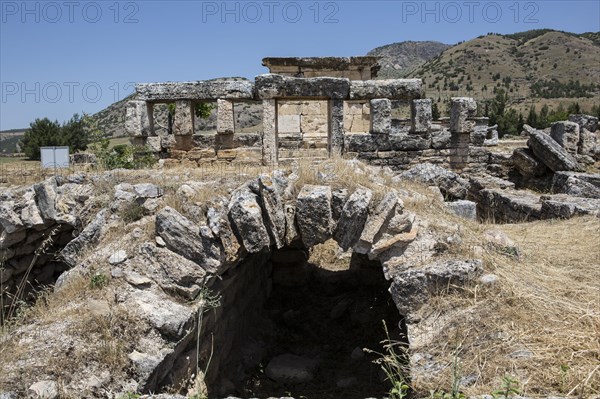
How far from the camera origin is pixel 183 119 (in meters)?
10.8

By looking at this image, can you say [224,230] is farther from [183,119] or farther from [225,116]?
[183,119]

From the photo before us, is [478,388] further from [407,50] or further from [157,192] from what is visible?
[407,50]

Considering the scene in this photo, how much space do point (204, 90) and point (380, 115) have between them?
3858mm

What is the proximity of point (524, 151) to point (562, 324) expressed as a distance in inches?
370

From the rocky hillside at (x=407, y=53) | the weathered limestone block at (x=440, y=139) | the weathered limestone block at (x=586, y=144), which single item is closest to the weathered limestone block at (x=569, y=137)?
the weathered limestone block at (x=586, y=144)

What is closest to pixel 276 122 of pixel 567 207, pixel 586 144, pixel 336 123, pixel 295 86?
pixel 295 86

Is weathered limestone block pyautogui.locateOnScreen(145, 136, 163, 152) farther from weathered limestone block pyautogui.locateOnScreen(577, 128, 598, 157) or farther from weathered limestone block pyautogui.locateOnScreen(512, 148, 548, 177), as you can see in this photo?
weathered limestone block pyautogui.locateOnScreen(577, 128, 598, 157)

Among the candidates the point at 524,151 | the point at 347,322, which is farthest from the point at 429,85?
the point at 347,322

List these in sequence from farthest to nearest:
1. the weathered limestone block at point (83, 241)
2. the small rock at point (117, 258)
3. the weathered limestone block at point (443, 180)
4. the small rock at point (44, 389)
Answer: the weathered limestone block at point (443, 180)
the weathered limestone block at point (83, 241)
the small rock at point (117, 258)
the small rock at point (44, 389)

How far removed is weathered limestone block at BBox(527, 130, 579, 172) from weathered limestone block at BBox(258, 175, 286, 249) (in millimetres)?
8923

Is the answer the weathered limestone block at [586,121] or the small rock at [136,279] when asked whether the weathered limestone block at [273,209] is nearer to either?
the small rock at [136,279]

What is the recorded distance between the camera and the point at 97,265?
514 cm

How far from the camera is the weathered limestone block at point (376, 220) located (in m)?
5.35

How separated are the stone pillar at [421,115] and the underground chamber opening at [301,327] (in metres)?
3.41
